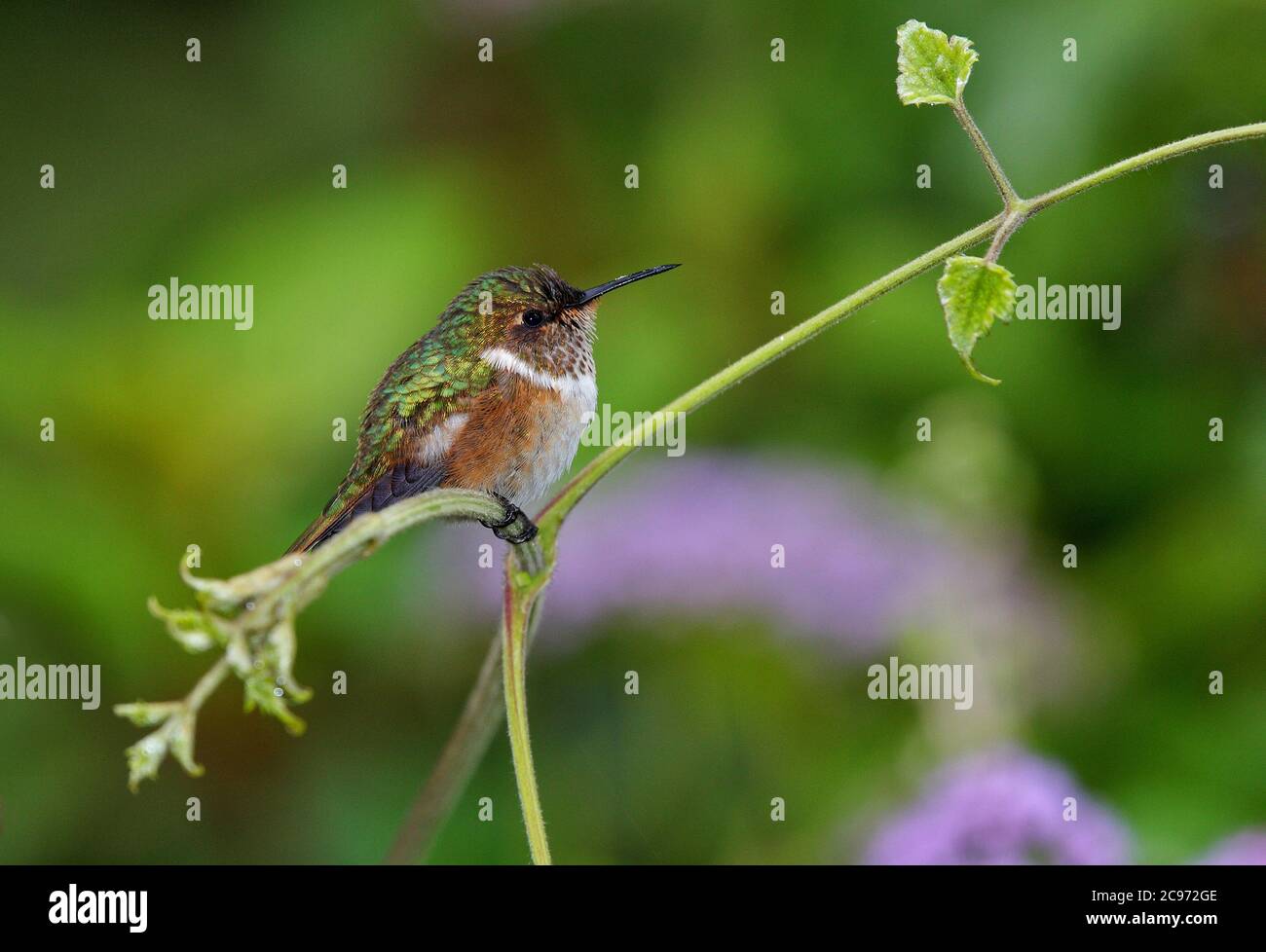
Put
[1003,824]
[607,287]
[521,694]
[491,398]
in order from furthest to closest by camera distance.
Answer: [1003,824]
[491,398]
[607,287]
[521,694]

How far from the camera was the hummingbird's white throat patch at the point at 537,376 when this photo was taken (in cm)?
216

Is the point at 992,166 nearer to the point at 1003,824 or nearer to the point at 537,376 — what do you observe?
the point at 537,376

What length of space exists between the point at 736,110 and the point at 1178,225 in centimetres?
152

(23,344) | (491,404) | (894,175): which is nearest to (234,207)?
(23,344)

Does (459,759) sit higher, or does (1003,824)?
(459,759)

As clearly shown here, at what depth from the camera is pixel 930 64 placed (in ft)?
5.59

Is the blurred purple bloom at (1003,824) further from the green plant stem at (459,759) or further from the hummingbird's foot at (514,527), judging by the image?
the hummingbird's foot at (514,527)

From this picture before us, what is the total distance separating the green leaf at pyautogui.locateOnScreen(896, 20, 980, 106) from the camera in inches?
66.6

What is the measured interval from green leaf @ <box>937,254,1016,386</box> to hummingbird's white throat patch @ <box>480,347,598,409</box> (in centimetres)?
76

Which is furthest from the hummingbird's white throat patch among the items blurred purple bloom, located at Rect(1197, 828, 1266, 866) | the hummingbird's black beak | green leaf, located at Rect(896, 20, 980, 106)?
blurred purple bloom, located at Rect(1197, 828, 1266, 866)

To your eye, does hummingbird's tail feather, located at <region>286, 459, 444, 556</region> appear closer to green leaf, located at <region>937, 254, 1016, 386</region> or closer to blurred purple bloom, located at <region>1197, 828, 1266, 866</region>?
green leaf, located at <region>937, 254, 1016, 386</region>

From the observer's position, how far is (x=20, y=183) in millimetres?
5688

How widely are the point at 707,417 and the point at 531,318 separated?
2.42 meters

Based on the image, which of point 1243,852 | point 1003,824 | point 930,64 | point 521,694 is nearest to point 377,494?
point 521,694
